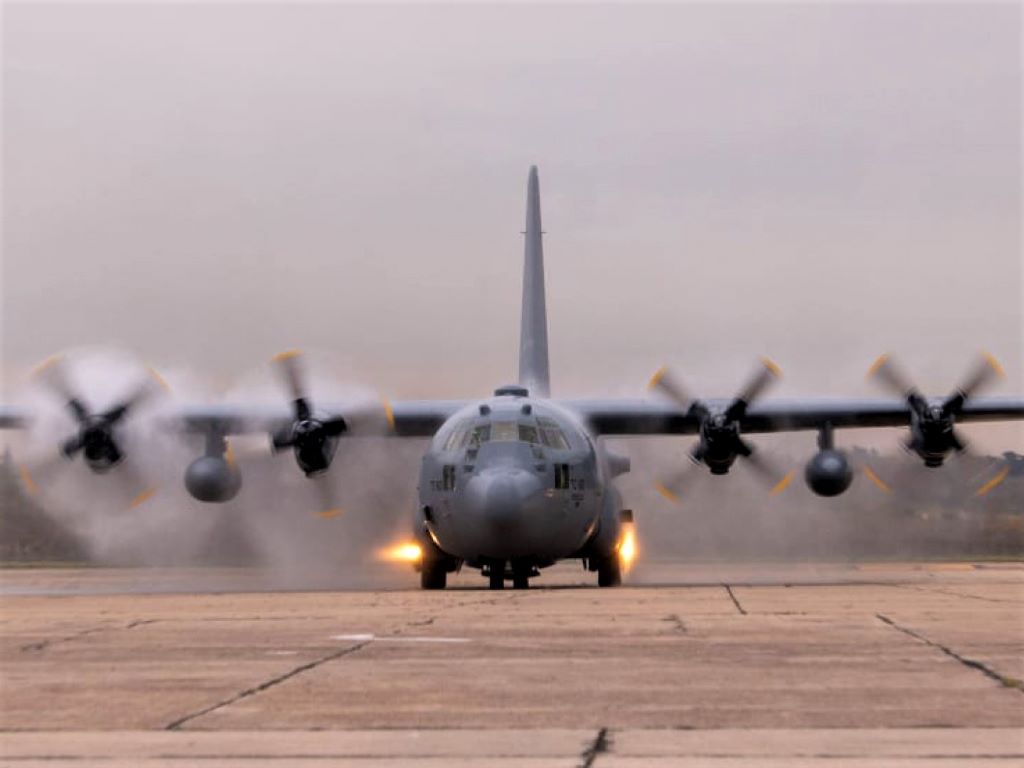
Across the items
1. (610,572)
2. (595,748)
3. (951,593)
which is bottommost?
(610,572)

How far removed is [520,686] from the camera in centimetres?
1189

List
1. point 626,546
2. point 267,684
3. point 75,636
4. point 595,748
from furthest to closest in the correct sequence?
1. point 626,546
2. point 75,636
3. point 267,684
4. point 595,748

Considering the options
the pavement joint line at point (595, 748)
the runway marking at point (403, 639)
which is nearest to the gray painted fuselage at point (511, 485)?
the runway marking at point (403, 639)

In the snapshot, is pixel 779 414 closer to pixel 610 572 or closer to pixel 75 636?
pixel 610 572

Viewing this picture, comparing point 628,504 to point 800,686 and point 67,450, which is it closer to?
point 67,450

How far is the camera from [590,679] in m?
12.4

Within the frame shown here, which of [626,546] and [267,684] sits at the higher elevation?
[267,684]

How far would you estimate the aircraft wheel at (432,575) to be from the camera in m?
33.2

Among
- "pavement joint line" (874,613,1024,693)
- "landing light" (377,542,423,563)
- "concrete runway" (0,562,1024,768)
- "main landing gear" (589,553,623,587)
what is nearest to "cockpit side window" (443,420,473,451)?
"main landing gear" (589,553,623,587)

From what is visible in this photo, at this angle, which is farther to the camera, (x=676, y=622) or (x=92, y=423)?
(x=92, y=423)

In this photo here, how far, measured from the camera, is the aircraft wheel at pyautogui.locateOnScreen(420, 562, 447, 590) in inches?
1309

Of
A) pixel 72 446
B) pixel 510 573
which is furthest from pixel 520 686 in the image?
pixel 72 446

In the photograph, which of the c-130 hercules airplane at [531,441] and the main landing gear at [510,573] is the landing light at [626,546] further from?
the main landing gear at [510,573]

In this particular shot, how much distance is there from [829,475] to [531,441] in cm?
978
